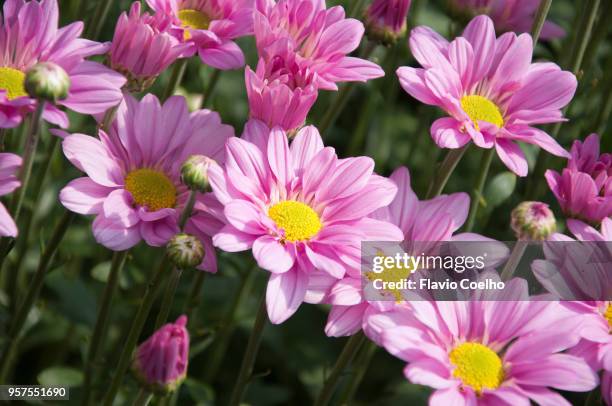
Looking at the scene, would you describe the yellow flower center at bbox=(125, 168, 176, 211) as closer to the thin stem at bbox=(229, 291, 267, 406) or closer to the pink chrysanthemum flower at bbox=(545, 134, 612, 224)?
the thin stem at bbox=(229, 291, 267, 406)

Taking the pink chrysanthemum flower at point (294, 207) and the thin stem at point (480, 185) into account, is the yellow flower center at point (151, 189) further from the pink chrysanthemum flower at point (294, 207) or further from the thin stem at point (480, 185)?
the thin stem at point (480, 185)

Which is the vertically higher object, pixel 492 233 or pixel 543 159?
pixel 543 159

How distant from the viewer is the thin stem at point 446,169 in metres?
1.43

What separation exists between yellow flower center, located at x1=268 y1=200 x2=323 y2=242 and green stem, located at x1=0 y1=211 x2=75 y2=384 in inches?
12.2

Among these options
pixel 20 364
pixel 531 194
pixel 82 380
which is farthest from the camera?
pixel 20 364

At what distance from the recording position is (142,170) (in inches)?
54.7

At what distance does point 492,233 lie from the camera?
1.95 m

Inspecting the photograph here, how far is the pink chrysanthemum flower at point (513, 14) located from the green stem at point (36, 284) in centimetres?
94

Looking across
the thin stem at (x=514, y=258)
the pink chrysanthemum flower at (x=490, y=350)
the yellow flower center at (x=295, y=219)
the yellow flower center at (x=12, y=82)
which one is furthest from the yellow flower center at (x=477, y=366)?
the yellow flower center at (x=12, y=82)

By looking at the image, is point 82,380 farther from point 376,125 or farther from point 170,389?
point 376,125

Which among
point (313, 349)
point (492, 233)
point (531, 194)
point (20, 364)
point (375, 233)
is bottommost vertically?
point (20, 364)

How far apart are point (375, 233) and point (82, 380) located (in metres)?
0.72

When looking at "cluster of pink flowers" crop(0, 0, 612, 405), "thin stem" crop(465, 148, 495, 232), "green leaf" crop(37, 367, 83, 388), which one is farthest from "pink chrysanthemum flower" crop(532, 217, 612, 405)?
"green leaf" crop(37, 367, 83, 388)

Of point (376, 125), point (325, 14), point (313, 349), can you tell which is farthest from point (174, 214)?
point (376, 125)
